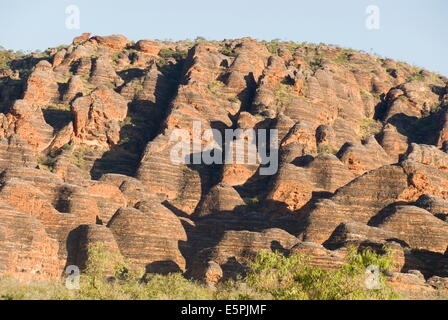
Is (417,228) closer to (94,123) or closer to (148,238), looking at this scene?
(148,238)

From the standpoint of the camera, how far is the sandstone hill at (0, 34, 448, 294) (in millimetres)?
55481

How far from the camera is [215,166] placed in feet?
255

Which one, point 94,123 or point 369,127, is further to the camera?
point 369,127

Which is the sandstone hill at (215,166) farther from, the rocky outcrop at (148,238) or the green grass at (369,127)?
the green grass at (369,127)

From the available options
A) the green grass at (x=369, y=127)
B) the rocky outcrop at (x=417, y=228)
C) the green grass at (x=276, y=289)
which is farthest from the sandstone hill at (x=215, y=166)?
the green grass at (x=276, y=289)

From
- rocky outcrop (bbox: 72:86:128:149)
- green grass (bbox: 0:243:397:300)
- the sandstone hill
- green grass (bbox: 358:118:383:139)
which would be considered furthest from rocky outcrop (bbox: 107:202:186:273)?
green grass (bbox: 358:118:383:139)

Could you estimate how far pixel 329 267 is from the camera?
49750 mm

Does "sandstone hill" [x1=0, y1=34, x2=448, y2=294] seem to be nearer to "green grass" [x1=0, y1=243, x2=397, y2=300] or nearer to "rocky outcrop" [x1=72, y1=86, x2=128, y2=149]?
"rocky outcrop" [x1=72, y1=86, x2=128, y2=149]

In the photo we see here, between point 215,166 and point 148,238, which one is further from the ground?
point 215,166

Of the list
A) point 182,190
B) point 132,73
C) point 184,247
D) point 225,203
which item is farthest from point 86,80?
point 184,247

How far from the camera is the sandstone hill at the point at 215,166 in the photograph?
5548 centimetres

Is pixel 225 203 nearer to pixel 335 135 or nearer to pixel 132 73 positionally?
pixel 335 135

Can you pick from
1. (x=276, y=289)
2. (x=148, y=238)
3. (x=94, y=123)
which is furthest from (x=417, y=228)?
(x=94, y=123)
